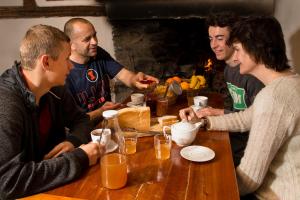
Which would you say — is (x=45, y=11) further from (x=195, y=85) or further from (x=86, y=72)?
(x=195, y=85)

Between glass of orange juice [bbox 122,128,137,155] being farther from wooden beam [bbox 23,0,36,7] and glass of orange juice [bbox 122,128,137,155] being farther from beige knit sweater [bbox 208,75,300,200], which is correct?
wooden beam [bbox 23,0,36,7]

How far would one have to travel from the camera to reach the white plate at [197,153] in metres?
1.25

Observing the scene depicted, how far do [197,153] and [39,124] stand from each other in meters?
→ 0.71

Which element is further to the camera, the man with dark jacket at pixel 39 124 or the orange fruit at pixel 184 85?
the orange fruit at pixel 184 85

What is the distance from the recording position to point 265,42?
4.61ft

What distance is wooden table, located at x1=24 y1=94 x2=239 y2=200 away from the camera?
1.03 metres

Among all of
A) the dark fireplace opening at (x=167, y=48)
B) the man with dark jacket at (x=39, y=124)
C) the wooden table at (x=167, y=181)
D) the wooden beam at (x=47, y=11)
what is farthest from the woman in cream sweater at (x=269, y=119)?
the wooden beam at (x=47, y=11)

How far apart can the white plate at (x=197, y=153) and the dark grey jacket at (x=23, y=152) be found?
399 millimetres

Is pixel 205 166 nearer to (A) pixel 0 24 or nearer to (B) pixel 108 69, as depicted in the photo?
(B) pixel 108 69

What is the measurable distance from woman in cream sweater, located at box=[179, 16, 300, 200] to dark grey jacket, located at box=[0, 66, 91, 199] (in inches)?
26.0

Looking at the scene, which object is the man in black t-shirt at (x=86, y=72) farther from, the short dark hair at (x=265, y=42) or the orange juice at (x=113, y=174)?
the orange juice at (x=113, y=174)

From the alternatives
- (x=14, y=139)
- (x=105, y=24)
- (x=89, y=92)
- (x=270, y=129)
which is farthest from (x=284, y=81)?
(x=105, y=24)

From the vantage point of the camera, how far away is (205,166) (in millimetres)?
1206

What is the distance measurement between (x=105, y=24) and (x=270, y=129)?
254 cm
